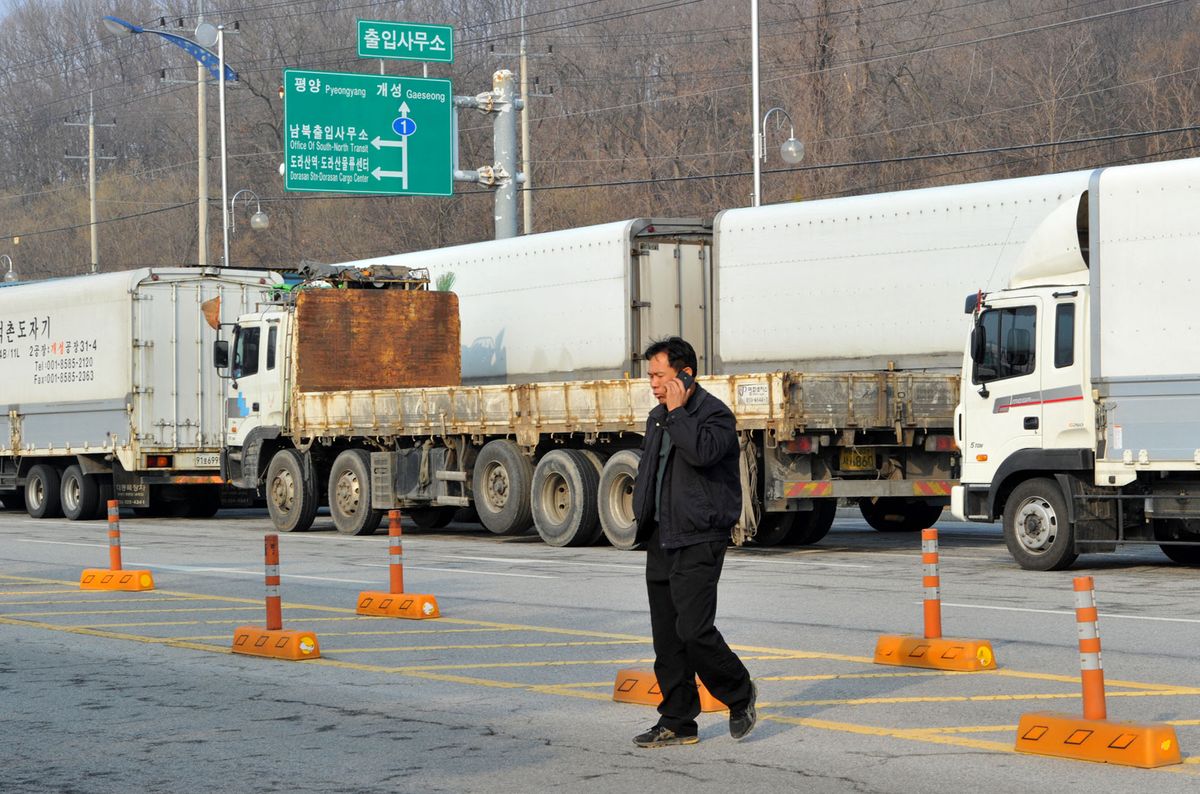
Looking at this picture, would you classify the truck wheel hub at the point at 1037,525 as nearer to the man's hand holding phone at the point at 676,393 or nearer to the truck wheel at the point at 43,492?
the man's hand holding phone at the point at 676,393

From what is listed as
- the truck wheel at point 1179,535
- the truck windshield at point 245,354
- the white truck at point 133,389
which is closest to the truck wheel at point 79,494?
the white truck at point 133,389

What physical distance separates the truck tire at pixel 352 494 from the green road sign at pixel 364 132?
8.60m

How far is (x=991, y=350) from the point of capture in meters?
17.3

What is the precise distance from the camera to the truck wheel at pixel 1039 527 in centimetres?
1664

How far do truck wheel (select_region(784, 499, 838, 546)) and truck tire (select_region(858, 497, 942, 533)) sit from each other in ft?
5.38

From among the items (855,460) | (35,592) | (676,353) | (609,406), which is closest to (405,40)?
(609,406)

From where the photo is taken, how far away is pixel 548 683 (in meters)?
10.5

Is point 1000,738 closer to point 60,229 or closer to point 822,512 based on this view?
point 822,512

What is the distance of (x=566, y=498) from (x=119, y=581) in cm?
640

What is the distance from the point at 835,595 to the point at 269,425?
1241 cm

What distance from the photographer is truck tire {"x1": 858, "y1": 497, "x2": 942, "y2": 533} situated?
23.0 meters

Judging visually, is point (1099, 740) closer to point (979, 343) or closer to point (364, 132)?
point (979, 343)

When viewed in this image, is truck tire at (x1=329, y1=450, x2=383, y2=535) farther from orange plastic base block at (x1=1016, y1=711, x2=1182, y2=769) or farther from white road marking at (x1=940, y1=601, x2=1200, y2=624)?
orange plastic base block at (x1=1016, y1=711, x2=1182, y2=769)

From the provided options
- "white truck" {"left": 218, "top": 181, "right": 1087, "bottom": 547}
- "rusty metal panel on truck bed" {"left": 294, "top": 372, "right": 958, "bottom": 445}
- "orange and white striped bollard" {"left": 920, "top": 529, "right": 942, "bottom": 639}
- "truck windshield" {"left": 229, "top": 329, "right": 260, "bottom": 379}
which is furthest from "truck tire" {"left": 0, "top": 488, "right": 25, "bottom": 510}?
"orange and white striped bollard" {"left": 920, "top": 529, "right": 942, "bottom": 639}
